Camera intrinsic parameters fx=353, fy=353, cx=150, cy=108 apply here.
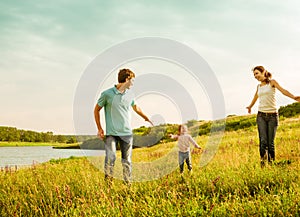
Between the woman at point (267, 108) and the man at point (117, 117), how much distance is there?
10.6ft

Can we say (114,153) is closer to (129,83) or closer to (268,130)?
(129,83)

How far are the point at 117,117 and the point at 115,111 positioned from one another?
124mm

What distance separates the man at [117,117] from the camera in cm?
689

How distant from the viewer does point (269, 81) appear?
828 cm

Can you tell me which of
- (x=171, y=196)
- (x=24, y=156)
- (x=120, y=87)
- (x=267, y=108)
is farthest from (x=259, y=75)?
(x=24, y=156)

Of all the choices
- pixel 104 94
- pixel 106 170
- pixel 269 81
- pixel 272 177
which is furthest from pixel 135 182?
pixel 269 81

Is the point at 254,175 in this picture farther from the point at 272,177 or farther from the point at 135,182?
the point at 135,182

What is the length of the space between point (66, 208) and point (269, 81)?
5456 mm

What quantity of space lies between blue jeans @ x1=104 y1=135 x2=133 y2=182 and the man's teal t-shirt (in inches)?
5.1

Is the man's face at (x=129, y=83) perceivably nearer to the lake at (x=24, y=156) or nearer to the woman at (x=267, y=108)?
the lake at (x=24, y=156)

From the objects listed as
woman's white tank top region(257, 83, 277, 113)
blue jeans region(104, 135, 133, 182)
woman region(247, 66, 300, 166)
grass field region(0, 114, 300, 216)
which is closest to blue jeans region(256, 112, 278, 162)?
woman region(247, 66, 300, 166)

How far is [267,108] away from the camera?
8.20m

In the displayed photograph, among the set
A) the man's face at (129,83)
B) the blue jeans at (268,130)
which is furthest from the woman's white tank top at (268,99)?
the man's face at (129,83)

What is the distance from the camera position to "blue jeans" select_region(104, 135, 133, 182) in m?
6.89
